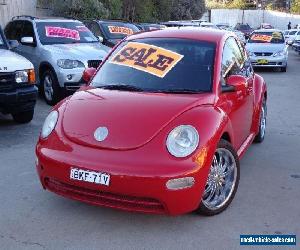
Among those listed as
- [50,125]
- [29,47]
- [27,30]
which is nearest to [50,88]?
[29,47]

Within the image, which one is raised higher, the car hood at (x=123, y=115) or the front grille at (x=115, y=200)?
the car hood at (x=123, y=115)

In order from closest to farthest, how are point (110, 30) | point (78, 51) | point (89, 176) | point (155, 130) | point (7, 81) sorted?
point (89, 176) → point (155, 130) → point (7, 81) → point (78, 51) → point (110, 30)

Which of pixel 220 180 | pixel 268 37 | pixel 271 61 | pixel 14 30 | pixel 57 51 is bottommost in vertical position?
pixel 271 61

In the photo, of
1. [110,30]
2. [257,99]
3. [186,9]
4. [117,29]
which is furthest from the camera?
[186,9]

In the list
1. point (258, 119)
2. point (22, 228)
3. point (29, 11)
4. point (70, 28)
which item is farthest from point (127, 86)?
point (29, 11)

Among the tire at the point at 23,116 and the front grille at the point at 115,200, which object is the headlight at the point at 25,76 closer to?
the tire at the point at 23,116

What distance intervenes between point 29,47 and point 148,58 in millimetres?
5769

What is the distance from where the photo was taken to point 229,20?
185 feet

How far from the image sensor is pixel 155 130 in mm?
3861

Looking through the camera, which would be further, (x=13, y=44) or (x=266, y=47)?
(x=266, y=47)

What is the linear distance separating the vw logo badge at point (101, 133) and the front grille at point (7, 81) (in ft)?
11.1

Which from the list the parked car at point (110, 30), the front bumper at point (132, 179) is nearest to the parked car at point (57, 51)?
the parked car at point (110, 30)

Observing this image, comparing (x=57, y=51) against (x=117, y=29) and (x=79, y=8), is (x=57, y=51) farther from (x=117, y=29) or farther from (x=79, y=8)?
(x=79, y=8)

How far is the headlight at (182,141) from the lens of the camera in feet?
12.2
